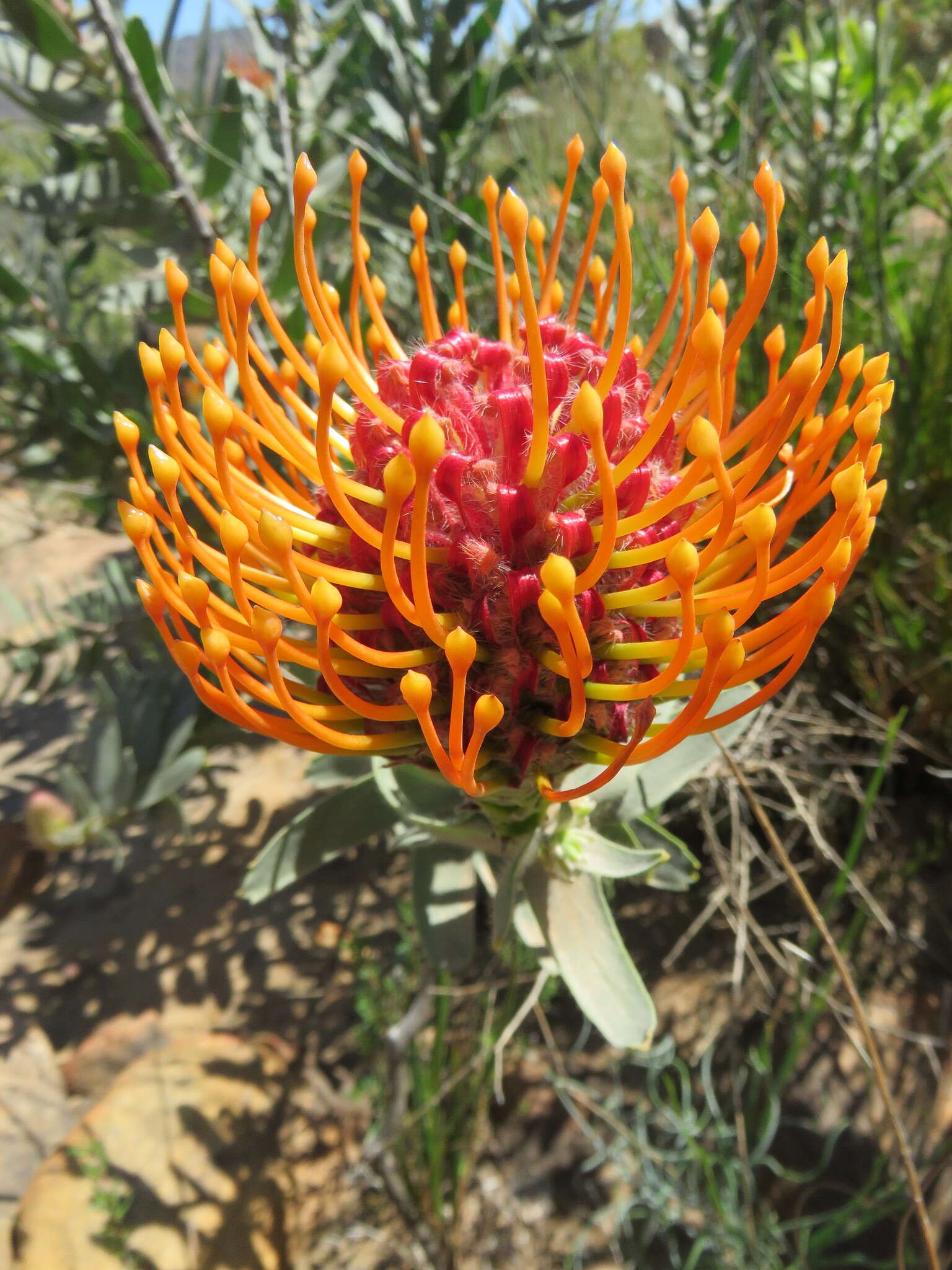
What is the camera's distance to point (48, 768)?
2090 mm

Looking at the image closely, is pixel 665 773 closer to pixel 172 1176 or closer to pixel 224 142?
pixel 224 142

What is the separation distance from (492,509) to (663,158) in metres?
2.06

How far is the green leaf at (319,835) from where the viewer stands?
0.84 meters

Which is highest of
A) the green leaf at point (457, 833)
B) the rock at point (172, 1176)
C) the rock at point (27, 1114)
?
the green leaf at point (457, 833)

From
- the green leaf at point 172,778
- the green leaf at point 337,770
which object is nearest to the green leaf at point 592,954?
the green leaf at point 337,770

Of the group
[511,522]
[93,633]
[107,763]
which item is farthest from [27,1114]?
[511,522]

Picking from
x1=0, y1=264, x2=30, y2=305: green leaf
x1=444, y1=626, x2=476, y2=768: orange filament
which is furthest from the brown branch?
x1=444, y1=626, x2=476, y2=768: orange filament

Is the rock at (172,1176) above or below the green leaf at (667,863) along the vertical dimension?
below

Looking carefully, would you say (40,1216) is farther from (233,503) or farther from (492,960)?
(233,503)

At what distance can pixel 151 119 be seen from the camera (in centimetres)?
106

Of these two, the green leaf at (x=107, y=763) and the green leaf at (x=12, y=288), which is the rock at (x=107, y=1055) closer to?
the green leaf at (x=107, y=763)

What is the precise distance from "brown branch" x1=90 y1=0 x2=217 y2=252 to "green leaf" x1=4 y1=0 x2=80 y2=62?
0.06 metres

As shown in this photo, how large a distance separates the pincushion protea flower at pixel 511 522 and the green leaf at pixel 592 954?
156 mm

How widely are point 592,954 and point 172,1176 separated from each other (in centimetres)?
117
